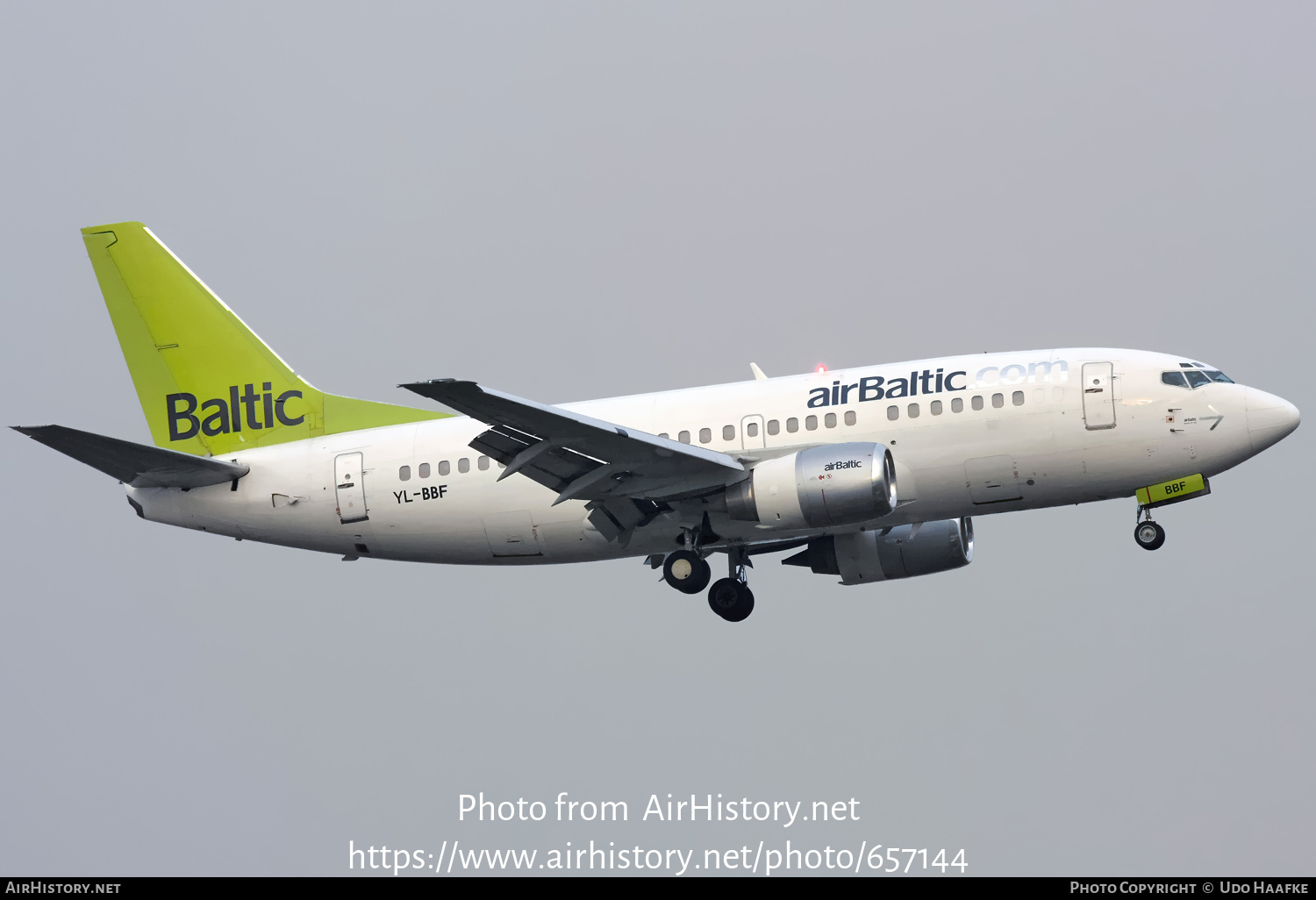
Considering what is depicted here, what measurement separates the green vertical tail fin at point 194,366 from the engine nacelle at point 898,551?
11.3 meters

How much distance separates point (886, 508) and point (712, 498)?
4.00 m

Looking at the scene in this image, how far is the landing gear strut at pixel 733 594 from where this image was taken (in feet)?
118

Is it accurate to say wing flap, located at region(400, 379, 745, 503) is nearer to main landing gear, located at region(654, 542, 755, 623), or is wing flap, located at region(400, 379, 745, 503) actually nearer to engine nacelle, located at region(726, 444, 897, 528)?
engine nacelle, located at region(726, 444, 897, 528)

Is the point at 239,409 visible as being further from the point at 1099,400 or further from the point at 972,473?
the point at 1099,400

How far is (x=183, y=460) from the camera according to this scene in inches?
1380

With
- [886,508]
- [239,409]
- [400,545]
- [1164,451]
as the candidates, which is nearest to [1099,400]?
[1164,451]

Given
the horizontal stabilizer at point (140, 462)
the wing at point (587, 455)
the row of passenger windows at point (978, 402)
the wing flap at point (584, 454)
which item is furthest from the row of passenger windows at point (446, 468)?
the row of passenger windows at point (978, 402)

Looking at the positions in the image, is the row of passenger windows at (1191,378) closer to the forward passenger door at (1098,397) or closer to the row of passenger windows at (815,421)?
the forward passenger door at (1098,397)

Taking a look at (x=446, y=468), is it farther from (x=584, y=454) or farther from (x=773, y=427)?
(x=773, y=427)

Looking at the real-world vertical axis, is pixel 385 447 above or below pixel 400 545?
above

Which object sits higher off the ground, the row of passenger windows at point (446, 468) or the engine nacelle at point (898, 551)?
the row of passenger windows at point (446, 468)

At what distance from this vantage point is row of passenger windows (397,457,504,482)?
34594 millimetres

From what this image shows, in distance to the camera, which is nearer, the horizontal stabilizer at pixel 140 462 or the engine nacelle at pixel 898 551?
the horizontal stabilizer at pixel 140 462

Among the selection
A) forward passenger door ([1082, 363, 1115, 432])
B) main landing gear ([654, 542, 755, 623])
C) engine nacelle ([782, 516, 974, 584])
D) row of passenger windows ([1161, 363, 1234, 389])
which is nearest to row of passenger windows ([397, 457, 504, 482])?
main landing gear ([654, 542, 755, 623])
